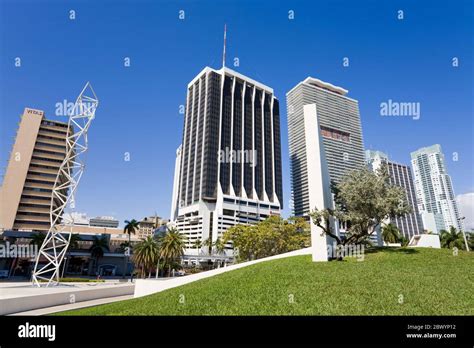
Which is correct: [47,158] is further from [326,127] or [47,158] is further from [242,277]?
[326,127]

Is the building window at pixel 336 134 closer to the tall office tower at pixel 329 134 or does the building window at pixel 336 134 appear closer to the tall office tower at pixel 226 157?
the tall office tower at pixel 329 134

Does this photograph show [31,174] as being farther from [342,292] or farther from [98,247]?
[342,292]

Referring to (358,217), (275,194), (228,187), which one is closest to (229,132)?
(228,187)

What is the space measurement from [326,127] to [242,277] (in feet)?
569

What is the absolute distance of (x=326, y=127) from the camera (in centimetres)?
17750

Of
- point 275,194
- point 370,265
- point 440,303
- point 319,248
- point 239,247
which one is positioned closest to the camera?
point 440,303

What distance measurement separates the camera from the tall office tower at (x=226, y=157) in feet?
400

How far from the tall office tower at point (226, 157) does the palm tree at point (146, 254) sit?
69.7m

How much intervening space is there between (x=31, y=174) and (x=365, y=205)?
104 metres

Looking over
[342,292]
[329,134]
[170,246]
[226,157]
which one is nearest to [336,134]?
[329,134]

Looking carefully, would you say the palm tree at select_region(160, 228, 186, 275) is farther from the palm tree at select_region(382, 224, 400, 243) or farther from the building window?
the building window

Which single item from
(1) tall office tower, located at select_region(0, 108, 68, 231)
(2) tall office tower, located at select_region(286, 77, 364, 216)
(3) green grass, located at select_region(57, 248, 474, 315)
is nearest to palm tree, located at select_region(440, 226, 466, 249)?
(3) green grass, located at select_region(57, 248, 474, 315)

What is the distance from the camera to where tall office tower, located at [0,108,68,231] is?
85.5 meters

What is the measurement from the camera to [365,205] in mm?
22906
